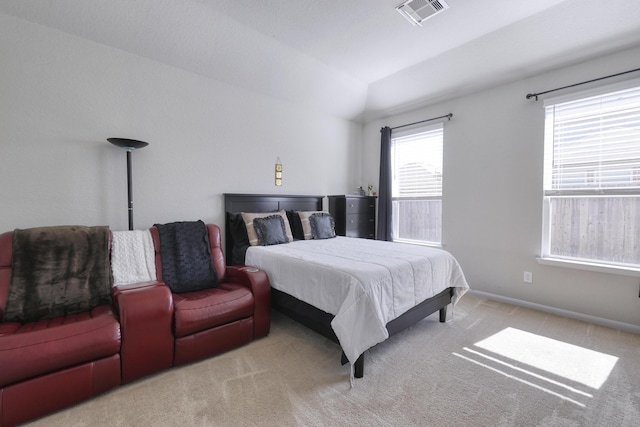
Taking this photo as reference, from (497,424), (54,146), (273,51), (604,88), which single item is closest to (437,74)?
(604,88)

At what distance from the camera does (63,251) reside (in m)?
1.97

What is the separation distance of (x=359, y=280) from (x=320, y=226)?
1.89m

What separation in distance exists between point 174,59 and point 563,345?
15.0ft

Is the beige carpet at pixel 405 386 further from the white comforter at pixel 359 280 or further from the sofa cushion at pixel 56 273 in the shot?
the sofa cushion at pixel 56 273

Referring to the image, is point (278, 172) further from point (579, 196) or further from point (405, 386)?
point (579, 196)

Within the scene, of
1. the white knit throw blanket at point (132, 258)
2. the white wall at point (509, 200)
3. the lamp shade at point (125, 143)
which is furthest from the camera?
the white wall at point (509, 200)

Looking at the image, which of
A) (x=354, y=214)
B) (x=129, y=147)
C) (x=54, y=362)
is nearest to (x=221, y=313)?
(x=54, y=362)

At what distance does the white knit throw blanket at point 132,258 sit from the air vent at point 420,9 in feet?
10.3

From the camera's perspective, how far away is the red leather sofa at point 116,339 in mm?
1401

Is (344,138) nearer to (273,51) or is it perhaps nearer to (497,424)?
(273,51)

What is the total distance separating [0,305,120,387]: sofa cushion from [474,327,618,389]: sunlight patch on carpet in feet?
8.98

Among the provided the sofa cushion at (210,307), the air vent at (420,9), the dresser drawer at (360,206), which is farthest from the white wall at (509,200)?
the sofa cushion at (210,307)

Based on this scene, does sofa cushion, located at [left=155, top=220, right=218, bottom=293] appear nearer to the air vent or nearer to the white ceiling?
the white ceiling

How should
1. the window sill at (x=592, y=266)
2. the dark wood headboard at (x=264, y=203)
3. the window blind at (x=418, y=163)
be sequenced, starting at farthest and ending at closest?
the window blind at (x=418, y=163) < the dark wood headboard at (x=264, y=203) < the window sill at (x=592, y=266)
